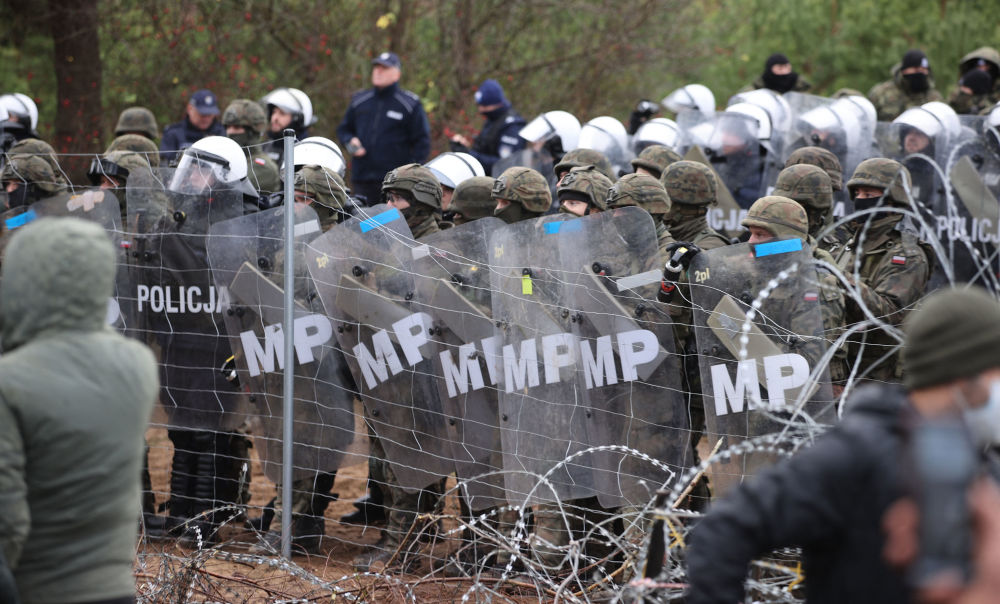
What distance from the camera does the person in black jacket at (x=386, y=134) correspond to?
996 cm

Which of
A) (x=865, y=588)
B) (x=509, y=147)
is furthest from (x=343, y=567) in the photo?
(x=509, y=147)

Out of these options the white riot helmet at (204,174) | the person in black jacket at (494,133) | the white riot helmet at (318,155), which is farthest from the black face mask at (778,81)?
the white riot helmet at (204,174)

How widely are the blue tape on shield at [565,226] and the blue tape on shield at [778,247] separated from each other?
0.77 metres

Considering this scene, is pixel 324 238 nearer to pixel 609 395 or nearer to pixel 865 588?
pixel 609 395

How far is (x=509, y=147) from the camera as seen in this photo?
10.0m

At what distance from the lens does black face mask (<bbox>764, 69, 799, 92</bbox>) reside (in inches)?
471

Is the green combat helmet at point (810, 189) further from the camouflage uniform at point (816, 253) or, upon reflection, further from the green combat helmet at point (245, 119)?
the green combat helmet at point (245, 119)

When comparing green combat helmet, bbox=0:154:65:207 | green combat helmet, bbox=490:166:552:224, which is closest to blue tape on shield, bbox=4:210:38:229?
green combat helmet, bbox=0:154:65:207

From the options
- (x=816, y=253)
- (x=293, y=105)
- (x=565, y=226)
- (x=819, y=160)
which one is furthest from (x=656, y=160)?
(x=293, y=105)

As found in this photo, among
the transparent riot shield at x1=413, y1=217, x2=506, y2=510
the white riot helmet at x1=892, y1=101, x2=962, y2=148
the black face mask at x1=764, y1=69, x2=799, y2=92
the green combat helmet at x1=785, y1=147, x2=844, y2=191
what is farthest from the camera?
the black face mask at x1=764, y1=69, x2=799, y2=92

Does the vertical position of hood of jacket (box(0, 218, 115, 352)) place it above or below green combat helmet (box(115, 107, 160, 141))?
below

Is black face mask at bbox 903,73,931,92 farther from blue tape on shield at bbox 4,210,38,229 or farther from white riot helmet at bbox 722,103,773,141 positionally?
blue tape on shield at bbox 4,210,38,229

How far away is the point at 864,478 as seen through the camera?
2213mm

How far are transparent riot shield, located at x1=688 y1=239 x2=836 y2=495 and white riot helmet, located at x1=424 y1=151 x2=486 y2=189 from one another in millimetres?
2972
